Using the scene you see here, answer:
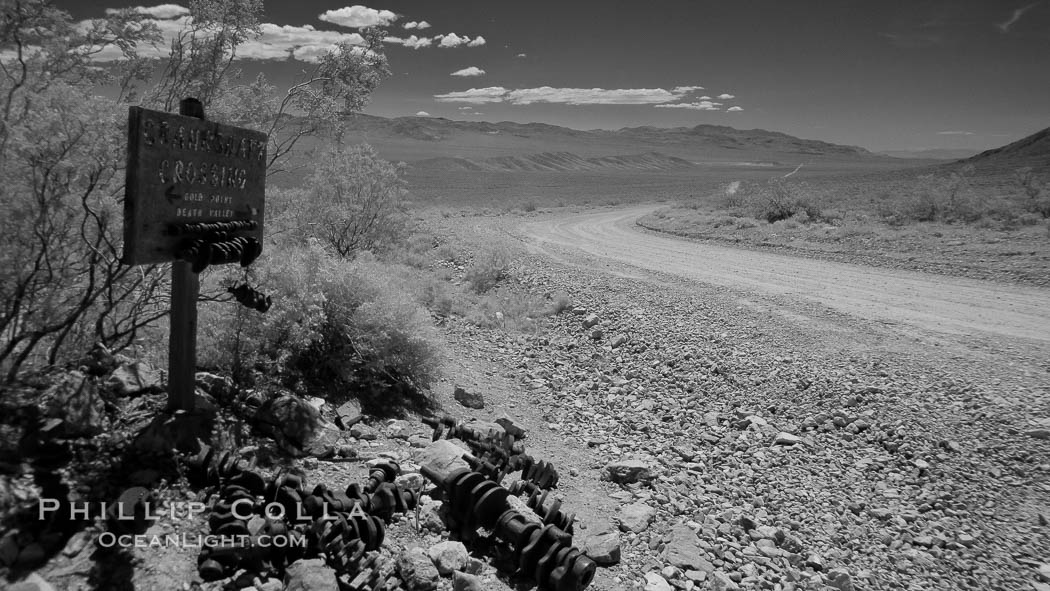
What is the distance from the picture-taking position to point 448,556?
4031mm

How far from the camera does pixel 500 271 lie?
13.9 metres

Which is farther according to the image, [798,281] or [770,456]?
[798,281]

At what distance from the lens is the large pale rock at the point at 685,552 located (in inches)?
185

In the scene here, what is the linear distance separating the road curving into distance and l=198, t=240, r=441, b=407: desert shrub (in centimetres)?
715

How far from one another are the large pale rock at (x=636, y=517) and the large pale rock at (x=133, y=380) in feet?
12.3

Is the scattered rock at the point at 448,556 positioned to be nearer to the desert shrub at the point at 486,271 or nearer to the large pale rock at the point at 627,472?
the large pale rock at the point at 627,472

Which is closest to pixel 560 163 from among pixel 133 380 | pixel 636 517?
pixel 636 517

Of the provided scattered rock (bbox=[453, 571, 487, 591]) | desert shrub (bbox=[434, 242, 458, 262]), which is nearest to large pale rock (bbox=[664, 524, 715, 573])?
scattered rock (bbox=[453, 571, 487, 591])

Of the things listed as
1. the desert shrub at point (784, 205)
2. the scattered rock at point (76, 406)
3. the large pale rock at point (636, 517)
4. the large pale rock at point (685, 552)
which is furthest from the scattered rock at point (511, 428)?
the desert shrub at point (784, 205)

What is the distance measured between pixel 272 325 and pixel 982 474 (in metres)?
6.47

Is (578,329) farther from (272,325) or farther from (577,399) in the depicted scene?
(272,325)

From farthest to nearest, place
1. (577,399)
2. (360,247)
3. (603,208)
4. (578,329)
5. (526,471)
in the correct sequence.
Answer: (603,208) < (360,247) < (578,329) < (577,399) < (526,471)

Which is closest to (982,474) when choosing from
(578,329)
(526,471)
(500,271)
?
(526,471)

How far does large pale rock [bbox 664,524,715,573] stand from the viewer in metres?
4.70
